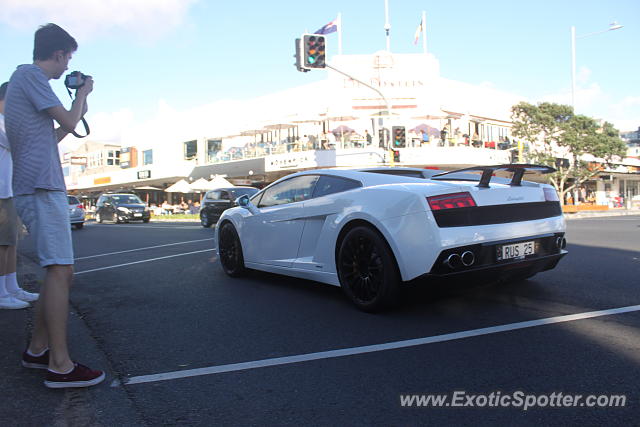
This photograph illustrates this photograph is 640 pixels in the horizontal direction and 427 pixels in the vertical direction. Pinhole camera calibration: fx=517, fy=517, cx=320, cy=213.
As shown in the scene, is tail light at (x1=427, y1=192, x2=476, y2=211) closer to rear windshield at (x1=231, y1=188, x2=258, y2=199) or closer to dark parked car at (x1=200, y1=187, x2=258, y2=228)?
dark parked car at (x1=200, y1=187, x2=258, y2=228)

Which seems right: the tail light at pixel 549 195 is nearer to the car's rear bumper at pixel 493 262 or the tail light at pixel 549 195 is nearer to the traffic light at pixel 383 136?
the car's rear bumper at pixel 493 262

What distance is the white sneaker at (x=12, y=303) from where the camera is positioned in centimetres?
443

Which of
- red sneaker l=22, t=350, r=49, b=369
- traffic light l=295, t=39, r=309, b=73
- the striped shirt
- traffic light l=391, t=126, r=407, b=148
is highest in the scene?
traffic light l=295, t=39, r=309, b=73

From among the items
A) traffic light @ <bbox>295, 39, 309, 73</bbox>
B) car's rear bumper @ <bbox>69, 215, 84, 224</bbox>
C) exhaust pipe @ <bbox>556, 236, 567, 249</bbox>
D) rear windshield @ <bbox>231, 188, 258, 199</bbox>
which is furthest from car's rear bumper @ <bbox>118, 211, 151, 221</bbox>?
exhaust pipe @ <bbox>556, 236, 567, 249</bbox>

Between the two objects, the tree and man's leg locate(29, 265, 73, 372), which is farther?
the tree

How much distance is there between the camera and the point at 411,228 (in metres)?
3.75

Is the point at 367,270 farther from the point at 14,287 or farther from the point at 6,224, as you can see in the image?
the point at 14,287

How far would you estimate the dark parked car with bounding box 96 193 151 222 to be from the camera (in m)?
24.5

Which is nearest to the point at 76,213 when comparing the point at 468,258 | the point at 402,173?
the point at 402,173

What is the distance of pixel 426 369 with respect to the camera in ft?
9.30

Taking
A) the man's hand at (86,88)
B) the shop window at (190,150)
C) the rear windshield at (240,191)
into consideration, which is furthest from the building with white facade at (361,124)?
the man's hand at (86,88)

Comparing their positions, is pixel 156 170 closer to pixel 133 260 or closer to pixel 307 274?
pixel 133 260

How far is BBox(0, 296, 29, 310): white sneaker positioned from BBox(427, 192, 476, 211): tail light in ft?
11.7

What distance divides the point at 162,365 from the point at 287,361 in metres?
0.74
